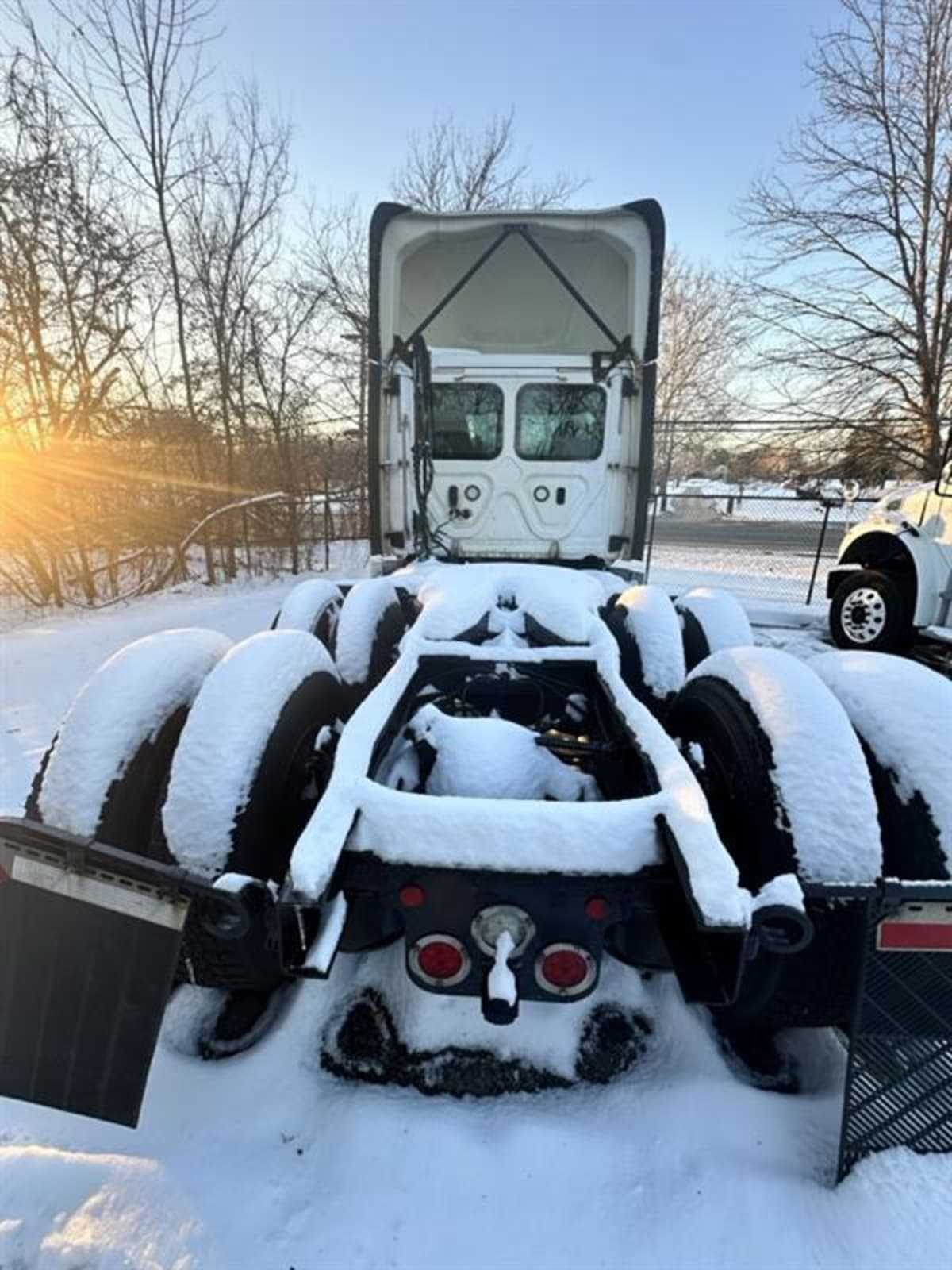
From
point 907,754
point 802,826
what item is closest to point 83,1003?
point 802,826

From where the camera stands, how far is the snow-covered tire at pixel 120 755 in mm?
2027

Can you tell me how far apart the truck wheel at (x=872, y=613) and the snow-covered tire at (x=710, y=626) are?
520 cm

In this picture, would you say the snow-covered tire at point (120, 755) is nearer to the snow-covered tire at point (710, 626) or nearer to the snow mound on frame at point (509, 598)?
the snow mound on frame at point (509, 598)

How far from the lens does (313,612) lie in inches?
171

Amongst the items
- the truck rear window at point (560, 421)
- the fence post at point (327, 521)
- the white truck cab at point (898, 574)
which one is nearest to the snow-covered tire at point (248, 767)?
the truck rear window at point (560, 421)

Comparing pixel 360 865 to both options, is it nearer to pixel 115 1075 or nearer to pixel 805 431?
pixel 115 1075

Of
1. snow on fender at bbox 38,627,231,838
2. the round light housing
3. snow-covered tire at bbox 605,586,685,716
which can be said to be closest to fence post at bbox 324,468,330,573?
snow-covered tire at bbox 605,586,685,716

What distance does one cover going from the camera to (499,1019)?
156 cm

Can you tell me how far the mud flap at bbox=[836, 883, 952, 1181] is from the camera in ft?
5.25

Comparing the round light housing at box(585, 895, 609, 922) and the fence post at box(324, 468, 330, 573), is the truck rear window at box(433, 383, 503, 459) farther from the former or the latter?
the fence post at box(324, 468, 330, 573)

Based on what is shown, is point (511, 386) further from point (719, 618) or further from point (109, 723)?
point (109, 723)

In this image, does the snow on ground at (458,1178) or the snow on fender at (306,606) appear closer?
the snow on ground at (458,1178)

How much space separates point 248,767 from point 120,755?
443 mm

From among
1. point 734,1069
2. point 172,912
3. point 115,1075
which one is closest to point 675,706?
point 734,1069
